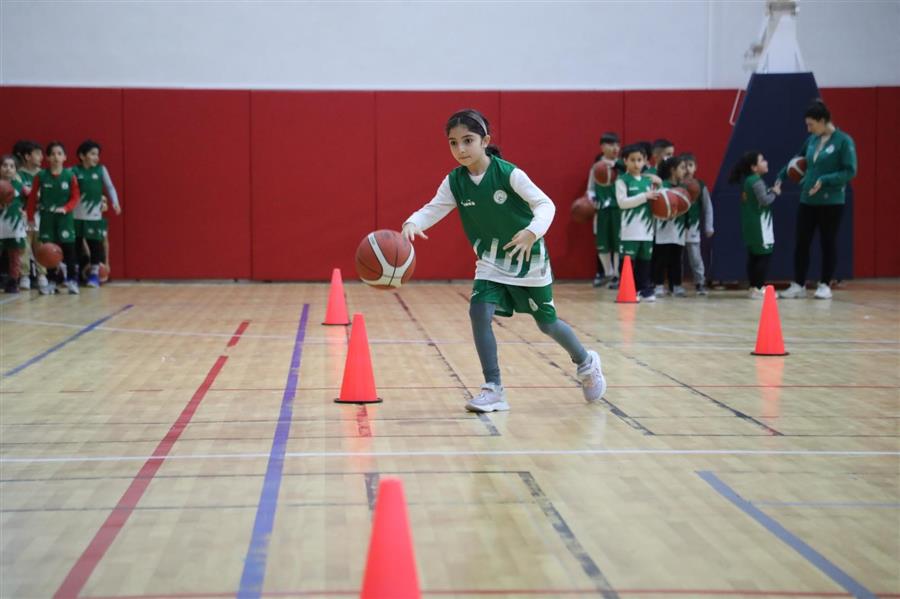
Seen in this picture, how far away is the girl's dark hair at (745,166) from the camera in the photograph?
1432 cm

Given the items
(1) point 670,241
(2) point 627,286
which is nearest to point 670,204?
(1) point 670,241

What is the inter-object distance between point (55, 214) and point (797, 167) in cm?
907

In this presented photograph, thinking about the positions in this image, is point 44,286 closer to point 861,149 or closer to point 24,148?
point 24,148

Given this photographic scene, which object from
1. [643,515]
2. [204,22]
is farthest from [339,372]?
[204,22]

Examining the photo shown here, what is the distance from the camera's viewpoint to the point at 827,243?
1365 cm

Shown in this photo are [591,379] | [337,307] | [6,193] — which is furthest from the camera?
[6,193]

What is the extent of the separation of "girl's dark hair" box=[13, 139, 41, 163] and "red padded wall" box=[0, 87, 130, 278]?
1.11 meters

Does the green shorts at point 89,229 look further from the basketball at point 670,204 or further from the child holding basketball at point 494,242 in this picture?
the child holding basketball at point 494,242

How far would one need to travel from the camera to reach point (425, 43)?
1700 centimetres

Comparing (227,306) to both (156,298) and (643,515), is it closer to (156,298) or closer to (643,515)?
(156,298)

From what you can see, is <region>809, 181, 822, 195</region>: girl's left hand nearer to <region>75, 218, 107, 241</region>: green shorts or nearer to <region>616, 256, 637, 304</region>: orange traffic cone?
<region>616, 256, 637, 304</region>: orange traffic cone

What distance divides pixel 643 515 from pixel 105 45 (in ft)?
45.7

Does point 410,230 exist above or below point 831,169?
below

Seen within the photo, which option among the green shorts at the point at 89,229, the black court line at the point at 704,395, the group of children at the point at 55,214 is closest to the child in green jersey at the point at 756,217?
the black court line at the point at 704,395
